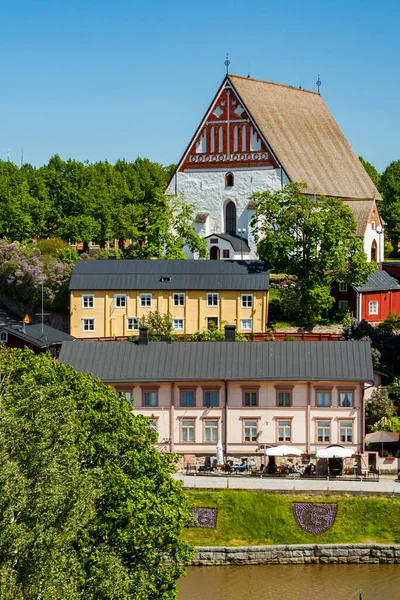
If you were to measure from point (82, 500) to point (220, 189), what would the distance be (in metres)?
55.3

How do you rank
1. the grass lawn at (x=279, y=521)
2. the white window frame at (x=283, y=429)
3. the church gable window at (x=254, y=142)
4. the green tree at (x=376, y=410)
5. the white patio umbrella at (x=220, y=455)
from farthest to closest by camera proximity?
the church gable window at (x=254, y=142) → the green tree at (x=376, y=410) → the white window frame at (x=283, y=429) → the white patio umbrella at (x=220, y=455) → the grass lawn at (x=279, y=521)

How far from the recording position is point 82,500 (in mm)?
34031

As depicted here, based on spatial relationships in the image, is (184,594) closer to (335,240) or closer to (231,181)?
(335,240)

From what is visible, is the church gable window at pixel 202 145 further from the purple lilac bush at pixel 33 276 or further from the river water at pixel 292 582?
the river water at pixel 292 582

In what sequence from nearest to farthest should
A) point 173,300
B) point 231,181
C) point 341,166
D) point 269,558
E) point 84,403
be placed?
point 84,403
point 269,558
point 173,300
point 231,181
point 341,166

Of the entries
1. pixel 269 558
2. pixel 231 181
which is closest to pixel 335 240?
pixel 231 181

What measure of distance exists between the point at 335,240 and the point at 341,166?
79.8 feet

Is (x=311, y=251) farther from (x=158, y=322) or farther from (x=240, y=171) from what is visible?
(x=240, y=171)

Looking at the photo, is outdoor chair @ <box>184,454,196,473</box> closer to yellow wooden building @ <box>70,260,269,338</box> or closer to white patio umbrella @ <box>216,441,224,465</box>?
white patio umbrella @ <box>216,441,224,465</box>

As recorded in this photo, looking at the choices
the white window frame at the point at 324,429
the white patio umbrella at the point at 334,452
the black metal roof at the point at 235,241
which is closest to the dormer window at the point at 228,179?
the black metal roof at the point at 235,241

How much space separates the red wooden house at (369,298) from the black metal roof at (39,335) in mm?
16077

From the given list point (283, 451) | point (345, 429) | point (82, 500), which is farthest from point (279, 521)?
point (82, 500)

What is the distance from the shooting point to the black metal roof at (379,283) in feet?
241

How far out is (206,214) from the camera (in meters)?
87.5
